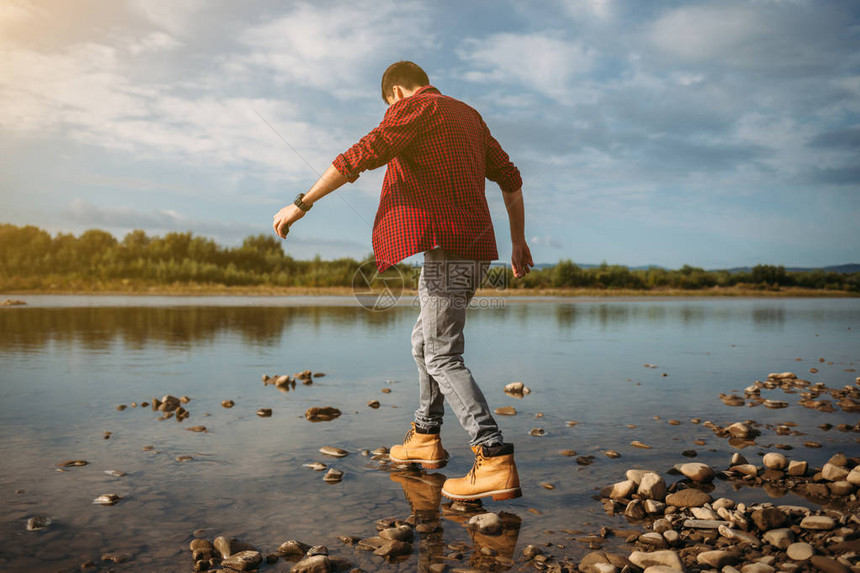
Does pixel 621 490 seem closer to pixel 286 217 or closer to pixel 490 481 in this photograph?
pixel 490 481

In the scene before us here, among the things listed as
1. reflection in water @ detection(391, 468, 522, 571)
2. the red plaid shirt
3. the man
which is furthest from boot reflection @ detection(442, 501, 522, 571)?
the red plaid shirt

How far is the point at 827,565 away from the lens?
7.09ft

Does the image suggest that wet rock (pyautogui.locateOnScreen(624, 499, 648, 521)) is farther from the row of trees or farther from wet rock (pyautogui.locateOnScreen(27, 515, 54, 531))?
the row of trees

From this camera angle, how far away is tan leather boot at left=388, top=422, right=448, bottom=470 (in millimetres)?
3555

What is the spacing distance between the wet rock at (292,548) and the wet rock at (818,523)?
2.19 meters

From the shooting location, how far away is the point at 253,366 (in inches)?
281

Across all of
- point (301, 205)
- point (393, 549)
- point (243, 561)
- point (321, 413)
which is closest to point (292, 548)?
point (243, 561)

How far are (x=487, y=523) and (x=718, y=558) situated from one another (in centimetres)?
95

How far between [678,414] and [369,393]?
2.86 metres

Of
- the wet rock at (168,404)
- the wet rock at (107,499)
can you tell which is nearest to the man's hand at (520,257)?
the wet rock at (107,499)

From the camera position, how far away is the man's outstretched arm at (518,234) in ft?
13.0

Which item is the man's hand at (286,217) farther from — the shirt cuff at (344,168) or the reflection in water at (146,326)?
the reflection in water at (146,326)

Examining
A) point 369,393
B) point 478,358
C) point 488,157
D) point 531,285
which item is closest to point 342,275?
point 531,285

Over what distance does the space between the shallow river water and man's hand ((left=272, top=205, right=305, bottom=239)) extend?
1430mm
